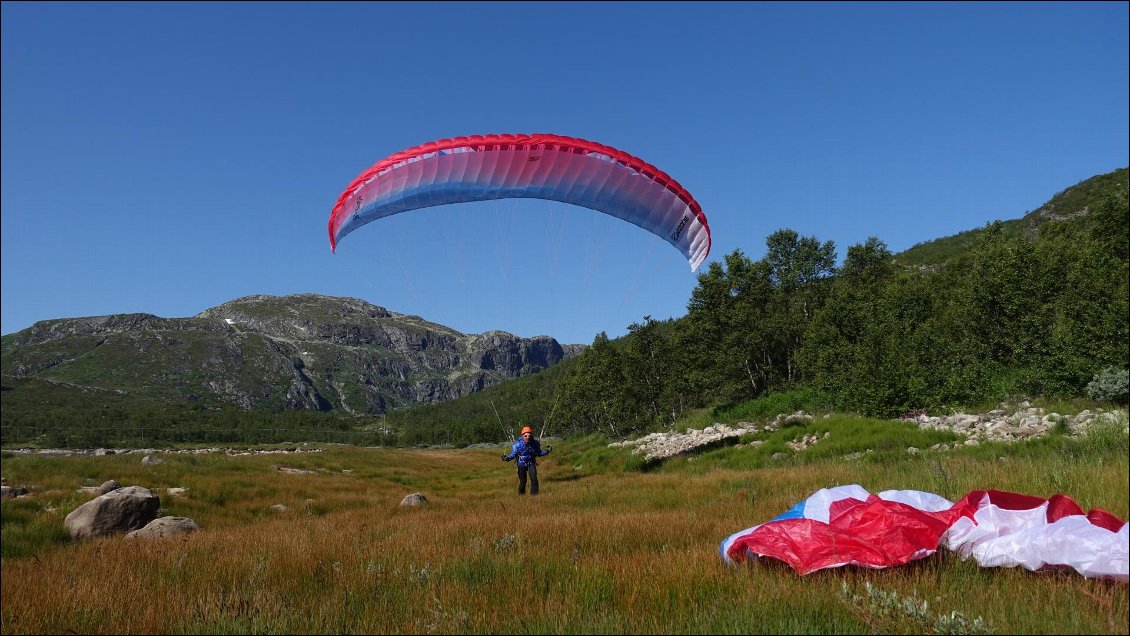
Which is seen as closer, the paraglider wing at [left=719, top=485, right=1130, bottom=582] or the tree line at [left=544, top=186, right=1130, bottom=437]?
the paraglider wing at [left=719, top=485, right=1130, bottom=582]

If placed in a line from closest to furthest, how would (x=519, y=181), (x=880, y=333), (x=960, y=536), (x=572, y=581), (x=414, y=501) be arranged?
(x=572, y=581) < (x=960, y=536) < (x=414, y=501) < (x=519, y=181) < (x=880, y=333)

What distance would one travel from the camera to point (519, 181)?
15852mm

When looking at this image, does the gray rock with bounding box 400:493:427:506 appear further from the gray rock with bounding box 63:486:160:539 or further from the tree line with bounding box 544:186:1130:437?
the tree line with bounding box 544:186:1130:437

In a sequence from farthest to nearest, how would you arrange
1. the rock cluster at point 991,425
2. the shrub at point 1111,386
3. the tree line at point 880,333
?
the tree line at point 880,333 < the shrub at point 1111,386 < the rock cluster at point 991,425

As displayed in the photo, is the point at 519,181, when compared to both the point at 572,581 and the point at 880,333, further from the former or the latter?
the point at 880,333

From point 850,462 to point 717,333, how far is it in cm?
2760

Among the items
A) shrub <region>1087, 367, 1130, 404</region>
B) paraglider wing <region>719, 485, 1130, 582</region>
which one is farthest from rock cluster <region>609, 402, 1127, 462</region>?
paraglider wing <region>719, 485, 1130, 582</region>

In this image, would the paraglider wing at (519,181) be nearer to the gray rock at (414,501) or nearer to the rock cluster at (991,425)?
the gray rock at (414,501)

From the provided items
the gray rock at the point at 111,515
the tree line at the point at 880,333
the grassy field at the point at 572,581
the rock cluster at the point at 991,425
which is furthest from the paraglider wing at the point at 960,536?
the tree line at the point at 880,333

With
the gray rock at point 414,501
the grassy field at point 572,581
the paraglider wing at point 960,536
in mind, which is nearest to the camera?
the grassy field at point 572,581

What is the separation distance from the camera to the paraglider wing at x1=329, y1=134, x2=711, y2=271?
583 inches

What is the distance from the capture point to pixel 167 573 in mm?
5633

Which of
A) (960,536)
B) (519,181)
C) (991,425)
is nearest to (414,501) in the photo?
(519,181)

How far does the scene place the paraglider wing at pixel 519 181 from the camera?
48.6 feet
